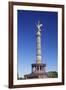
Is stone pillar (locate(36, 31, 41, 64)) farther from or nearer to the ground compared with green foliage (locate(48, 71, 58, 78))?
farther from the ground

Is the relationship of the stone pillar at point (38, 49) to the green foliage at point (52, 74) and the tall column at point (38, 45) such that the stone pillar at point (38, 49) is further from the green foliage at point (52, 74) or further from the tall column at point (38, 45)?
the green foliage at point (52, 74)

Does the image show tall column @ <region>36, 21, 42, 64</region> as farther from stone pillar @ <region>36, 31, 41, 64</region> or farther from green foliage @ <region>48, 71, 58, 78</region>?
green foliage @ <region>48, 71, 58, 78</region>

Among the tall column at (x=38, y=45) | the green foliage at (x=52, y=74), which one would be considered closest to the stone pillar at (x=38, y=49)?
the tall column at (x=38, y=45)

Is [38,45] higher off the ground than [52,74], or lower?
higher

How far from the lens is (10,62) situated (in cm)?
184

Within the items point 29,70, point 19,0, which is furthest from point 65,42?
point 19,0

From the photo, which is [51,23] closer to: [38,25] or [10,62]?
[38,25]

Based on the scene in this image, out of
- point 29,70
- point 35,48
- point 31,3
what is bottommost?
point 29,70

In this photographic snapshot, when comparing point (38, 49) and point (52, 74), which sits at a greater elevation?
point (38, 49)

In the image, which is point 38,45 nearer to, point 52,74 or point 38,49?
point 38,49

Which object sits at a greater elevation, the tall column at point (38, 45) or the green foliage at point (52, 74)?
the tall column at point (38, 45)

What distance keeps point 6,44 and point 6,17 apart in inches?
8.4

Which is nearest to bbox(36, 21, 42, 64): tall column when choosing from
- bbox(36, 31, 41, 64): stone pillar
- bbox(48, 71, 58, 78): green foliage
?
bbox(36, 31, 41, 64): stone pillar

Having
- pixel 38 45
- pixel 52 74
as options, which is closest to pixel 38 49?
pixel 38 45
